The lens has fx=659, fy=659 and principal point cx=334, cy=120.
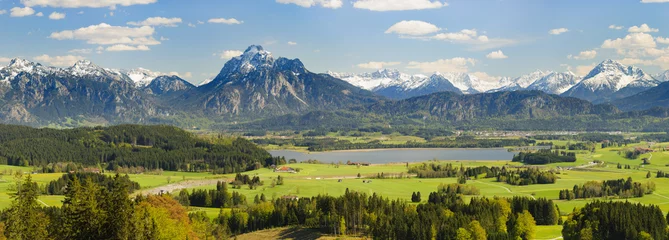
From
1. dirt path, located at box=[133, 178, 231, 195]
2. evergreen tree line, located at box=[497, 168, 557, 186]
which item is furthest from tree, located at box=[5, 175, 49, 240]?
evergreen tree line, located at box=[497, 168, 557, 186]

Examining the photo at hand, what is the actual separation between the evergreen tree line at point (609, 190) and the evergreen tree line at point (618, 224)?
38.2 metres

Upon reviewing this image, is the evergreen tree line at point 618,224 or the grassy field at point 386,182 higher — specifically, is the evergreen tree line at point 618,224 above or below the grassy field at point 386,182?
below

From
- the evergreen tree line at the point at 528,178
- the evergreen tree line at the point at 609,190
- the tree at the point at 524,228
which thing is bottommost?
the tree at the point at 524,228

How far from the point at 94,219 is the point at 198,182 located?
299ft

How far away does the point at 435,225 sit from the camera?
248ft

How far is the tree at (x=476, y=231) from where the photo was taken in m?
72.2

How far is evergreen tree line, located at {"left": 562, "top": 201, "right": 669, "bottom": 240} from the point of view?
227 ft

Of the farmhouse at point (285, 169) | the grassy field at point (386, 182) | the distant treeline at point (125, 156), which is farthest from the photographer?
the distant treeline at point (125, 156)

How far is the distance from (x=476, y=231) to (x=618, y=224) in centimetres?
1510

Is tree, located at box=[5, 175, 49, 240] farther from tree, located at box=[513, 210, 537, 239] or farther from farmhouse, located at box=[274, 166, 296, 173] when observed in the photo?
farmhouse, located at box=[274, 166, 296, 173]

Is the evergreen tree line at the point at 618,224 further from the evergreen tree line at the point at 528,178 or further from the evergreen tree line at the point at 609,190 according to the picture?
the evergreen tree line at the point at 528,178

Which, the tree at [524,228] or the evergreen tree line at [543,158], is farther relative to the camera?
the evergreen tree line at [543,158]

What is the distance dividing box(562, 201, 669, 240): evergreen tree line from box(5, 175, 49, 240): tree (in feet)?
172

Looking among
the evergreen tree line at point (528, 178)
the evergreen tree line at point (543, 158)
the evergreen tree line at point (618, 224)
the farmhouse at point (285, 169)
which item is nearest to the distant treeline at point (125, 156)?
the farmhouse at point (285, 169)
